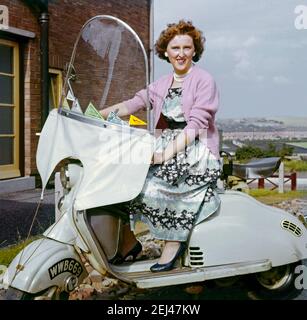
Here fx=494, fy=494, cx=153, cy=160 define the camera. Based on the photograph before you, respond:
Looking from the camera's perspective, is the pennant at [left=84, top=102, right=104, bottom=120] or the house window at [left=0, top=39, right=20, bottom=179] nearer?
the pennant at [left=84, top=102, right=104, bottom=120]

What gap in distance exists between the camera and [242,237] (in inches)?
87.6

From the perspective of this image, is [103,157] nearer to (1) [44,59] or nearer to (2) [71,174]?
(2) [71,174]

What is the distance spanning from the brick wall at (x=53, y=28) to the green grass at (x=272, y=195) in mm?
1534

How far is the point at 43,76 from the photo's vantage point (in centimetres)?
411

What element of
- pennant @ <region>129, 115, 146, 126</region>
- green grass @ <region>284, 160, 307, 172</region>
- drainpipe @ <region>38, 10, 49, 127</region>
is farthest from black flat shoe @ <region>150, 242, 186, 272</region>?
drainpipe @ <region>38, 10, 49, 127</region>

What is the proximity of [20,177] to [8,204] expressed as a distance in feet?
0.99

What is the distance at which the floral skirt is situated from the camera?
216cm

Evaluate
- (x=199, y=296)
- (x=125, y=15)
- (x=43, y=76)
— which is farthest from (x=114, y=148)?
(x=43, y=76)

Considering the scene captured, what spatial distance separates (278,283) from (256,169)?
1.94 feet

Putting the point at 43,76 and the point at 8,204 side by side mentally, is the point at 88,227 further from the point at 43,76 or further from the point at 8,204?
the point at 43,76

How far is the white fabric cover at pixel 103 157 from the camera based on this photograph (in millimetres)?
1968

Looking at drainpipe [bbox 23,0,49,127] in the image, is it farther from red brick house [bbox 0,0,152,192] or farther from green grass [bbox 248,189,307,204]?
green grass [bbox 248,189,307,204]

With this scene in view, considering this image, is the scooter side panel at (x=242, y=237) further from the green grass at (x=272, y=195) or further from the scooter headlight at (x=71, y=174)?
the green grass at (x=272, y=195)

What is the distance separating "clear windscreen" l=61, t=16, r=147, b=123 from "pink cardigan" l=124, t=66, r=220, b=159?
74 millimetres
